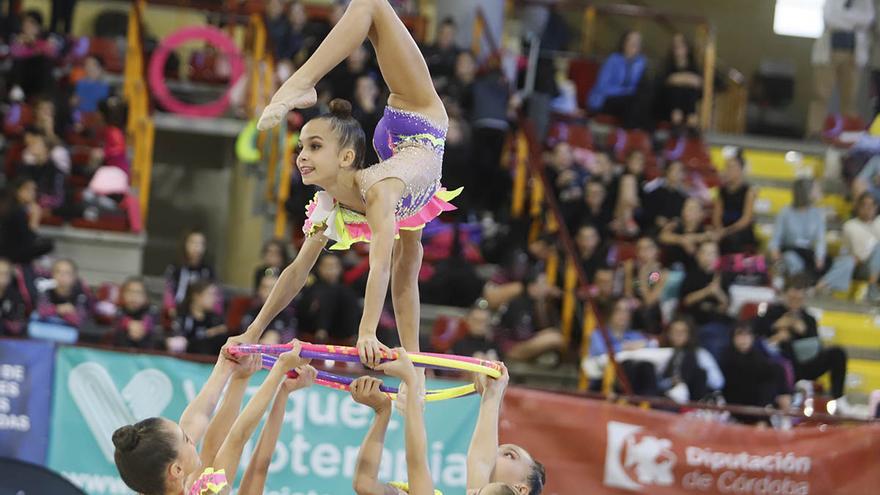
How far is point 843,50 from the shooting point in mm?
12453

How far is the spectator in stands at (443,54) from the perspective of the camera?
10859 mm

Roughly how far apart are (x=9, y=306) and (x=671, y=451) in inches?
159

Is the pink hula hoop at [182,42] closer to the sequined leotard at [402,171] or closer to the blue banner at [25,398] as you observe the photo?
the blue banner at [25,398]

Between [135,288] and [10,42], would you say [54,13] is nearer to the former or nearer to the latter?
[10,42]

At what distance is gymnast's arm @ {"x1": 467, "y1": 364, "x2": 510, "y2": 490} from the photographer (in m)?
4.12

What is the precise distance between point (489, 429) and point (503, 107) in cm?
674

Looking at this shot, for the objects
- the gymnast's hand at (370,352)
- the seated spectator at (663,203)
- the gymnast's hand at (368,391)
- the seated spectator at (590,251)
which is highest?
the seated spectator at (663,203)

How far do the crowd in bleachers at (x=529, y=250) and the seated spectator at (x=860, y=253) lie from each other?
0.02 m

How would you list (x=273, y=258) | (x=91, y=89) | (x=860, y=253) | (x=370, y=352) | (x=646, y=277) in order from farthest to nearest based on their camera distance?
(x=91, y=89) → (x=860, y=253) → (x=646, y=277) → (x=273, y=258) → (x=370, y=352)

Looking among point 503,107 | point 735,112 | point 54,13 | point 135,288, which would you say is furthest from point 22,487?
point 735,112

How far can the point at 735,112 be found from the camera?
1430 centimetres

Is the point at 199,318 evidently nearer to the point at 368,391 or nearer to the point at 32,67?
the point at 32,67

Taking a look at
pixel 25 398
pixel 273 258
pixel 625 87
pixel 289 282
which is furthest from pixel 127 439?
pixel 625 87

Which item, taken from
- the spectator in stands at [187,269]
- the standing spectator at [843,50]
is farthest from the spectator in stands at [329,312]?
the standing spectator at [843,50]
